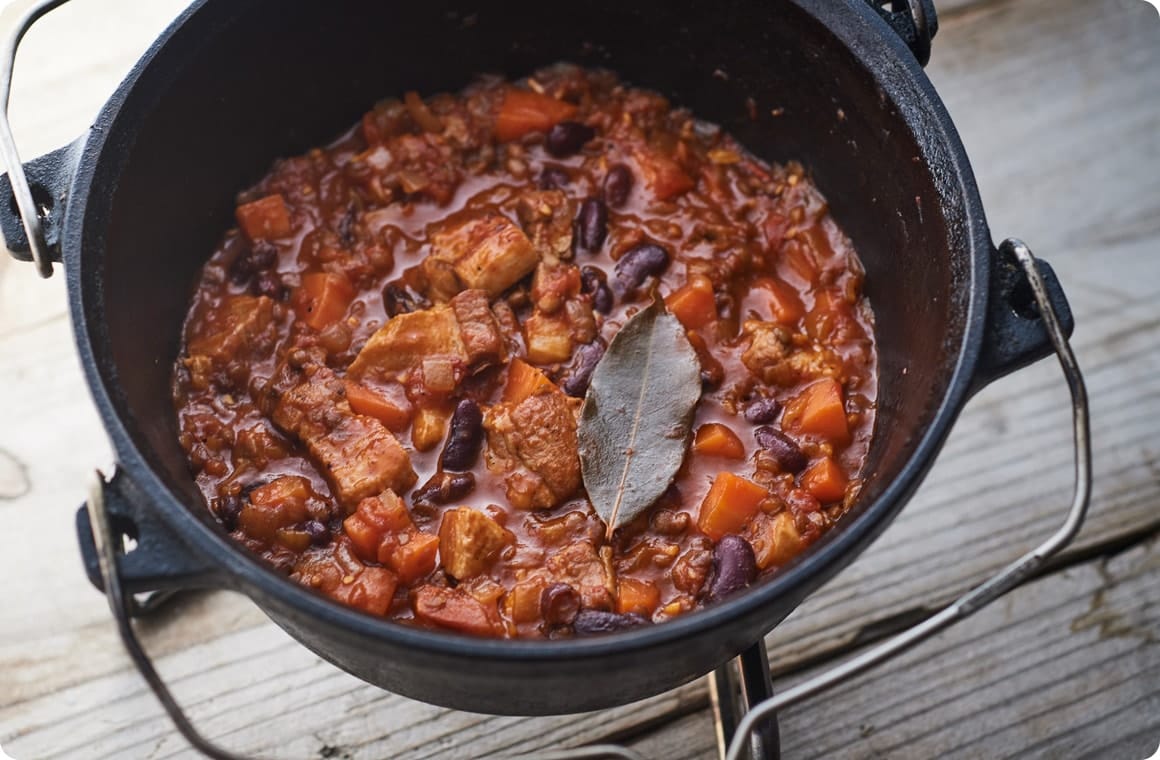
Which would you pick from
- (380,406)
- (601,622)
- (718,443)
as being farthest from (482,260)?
(601,622)

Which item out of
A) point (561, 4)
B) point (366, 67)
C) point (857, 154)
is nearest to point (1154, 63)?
point (857, 154)

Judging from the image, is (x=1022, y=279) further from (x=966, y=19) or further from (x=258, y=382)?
(x=966, y=19)

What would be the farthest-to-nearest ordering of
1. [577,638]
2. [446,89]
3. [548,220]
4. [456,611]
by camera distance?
1. [446,89]
2. [548,220]
3. [456,611]
4. [577,638]

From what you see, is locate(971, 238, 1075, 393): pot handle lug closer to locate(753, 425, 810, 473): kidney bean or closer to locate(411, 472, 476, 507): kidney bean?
locate(753, 425, 810, 473): kidney bean

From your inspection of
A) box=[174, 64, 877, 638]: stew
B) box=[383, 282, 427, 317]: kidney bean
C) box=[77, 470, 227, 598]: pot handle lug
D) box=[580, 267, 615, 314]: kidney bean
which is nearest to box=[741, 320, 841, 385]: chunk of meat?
box=[174, 64, 877, 638]: stew

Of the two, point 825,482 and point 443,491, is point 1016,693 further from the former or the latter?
point 443,491

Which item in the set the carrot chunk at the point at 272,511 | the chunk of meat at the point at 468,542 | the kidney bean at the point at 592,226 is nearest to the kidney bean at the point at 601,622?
the chunk of meat at the point at 468,542

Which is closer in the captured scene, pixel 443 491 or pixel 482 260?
pixel 443 491
